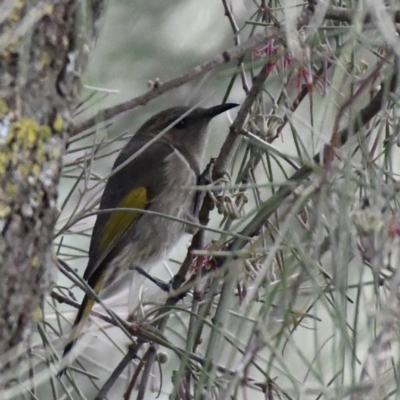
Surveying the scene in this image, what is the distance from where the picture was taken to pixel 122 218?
354 cm

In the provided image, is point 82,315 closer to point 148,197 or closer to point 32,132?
point 32,132

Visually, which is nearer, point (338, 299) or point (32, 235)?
point (338, 299)

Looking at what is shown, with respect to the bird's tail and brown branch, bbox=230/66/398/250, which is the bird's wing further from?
brown branch, bbox=230/66/398/250

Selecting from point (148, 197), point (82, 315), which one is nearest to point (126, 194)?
point (148, 197)

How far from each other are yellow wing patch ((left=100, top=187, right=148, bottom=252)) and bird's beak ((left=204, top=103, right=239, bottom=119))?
45 cm

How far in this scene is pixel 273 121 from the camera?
218cm

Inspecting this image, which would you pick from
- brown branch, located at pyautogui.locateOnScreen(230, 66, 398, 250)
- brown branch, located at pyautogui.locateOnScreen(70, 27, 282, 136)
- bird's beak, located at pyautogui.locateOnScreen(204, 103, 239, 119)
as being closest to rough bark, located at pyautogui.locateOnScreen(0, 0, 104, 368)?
brown branch, located at pyautogui.locateOnScreen(70, 27, 282, 136)

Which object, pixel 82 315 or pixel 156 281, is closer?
pixel 82 315

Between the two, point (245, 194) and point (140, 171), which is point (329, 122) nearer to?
point (245, 194)

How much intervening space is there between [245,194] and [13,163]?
0.74 m

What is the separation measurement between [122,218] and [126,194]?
0.42ft

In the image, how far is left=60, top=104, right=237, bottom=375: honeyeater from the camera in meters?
3.47

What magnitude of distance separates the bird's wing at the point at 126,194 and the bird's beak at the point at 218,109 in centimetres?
31

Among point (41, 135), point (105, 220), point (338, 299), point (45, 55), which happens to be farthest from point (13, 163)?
point (105, 220)
